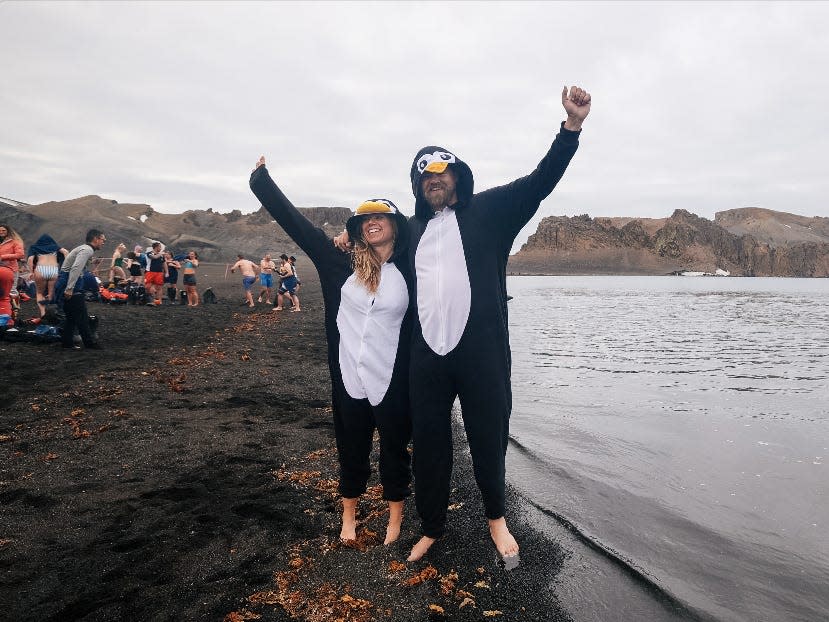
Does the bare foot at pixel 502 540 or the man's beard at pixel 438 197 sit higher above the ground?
the man's beard at pixel 438 197

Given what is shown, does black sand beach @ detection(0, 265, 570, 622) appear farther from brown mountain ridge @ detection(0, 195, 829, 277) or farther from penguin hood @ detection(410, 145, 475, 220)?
brown mountain ridge @ detection(0, 195, 829, 277)

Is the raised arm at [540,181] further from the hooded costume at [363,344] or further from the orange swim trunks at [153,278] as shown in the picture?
the orange swim trunks at [153,278]

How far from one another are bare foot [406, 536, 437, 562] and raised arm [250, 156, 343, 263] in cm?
185

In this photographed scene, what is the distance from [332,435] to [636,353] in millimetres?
11306

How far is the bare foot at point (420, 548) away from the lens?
296cm

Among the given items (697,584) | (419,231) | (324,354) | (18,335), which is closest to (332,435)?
(419,231)

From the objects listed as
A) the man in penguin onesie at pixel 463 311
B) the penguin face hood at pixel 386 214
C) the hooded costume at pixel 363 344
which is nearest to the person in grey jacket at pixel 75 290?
the hooded costume at pixel 363 344

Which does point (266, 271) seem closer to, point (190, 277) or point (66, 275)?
point (190, 277)

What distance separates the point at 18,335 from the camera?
9.25 m

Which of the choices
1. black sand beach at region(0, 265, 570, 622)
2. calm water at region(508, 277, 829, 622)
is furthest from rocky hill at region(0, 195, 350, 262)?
black sand beach at region(0, 265, 570, 622)

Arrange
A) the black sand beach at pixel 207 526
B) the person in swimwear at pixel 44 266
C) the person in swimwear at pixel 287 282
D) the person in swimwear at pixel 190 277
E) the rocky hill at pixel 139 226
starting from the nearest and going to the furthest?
1. the black sand beach at pixel 207 526
2. the person in swimwear at pixel 44 266
3. the person in swimwear at pixel 190 277
4. the person in swimwear at pixel 287 282
5. the rocky hill at pixel 139 226

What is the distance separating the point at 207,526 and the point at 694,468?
498 cm

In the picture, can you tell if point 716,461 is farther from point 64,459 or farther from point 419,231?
point 64,459

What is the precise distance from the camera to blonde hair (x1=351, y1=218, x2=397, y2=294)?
2977mm
